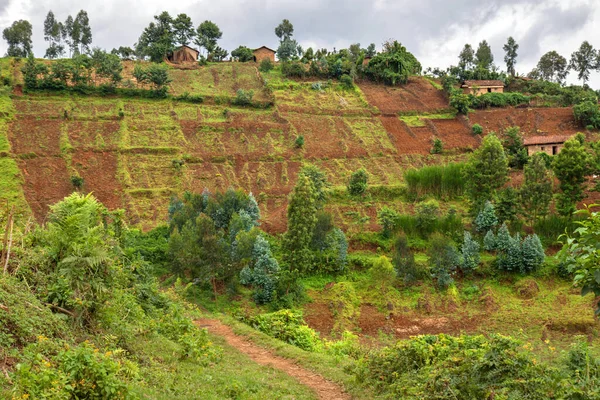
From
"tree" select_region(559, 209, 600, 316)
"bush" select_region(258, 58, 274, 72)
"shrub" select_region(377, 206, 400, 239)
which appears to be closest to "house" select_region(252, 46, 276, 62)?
"bush" select_region(258, 58, 274, 72)

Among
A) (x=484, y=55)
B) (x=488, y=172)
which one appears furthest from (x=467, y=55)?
(x=488, y=172)

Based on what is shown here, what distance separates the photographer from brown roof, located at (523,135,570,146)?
157 ft

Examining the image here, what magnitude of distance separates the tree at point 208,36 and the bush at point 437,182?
41110mm

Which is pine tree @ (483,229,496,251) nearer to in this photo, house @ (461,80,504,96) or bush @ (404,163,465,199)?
bush @ (404,163,465,199)

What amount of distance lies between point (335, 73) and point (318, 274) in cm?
3848

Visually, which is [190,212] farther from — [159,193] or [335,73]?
[335,73]

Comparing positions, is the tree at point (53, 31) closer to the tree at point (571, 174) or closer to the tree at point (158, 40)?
the tree at point (158, 40)

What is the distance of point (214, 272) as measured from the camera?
2639 cm

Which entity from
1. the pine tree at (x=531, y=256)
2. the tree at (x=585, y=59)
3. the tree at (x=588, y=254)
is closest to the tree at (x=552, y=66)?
the tree at (x=585, y=59)

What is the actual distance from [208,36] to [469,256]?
55.1 metres

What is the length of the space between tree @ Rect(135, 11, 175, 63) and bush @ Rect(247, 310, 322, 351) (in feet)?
178

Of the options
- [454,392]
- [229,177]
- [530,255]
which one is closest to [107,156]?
A: [229,177]

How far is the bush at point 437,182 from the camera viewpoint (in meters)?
39.2

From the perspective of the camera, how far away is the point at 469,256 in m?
29.3
